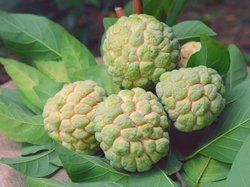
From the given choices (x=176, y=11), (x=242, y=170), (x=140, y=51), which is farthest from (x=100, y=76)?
(x=242, y=170)

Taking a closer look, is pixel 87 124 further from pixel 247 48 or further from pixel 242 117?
pixel 247 48

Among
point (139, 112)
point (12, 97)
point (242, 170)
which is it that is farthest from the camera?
point (12, 97)

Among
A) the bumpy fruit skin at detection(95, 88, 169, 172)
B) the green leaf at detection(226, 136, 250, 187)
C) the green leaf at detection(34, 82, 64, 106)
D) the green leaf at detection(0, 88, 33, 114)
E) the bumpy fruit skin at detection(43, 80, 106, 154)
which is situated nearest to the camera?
the green leaf at detection(226, 136, 250, 187)

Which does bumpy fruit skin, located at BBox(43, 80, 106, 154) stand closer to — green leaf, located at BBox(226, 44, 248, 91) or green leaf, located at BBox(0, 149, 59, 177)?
green leaf, located at BBox(0, 149, 59, 177)

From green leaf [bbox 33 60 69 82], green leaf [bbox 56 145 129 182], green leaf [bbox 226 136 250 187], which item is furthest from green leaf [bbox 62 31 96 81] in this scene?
green leaf [bbox 226 136 250 187]

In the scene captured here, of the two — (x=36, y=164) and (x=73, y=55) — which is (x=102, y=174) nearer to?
(x=36, y=164)

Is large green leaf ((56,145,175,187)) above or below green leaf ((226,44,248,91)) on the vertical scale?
below
